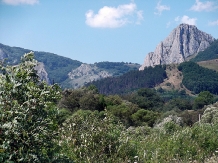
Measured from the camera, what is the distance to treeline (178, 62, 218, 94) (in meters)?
160

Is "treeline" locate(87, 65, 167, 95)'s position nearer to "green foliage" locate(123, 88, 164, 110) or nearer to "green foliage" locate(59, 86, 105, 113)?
"green foliage" locate(123, 88, 164, 110)

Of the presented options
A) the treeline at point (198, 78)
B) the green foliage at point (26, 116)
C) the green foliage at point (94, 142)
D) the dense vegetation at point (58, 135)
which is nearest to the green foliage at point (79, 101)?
the dense vegetation at point (58, 135)

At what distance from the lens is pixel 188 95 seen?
14975cm

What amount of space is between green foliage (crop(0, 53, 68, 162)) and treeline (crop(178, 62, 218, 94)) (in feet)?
523

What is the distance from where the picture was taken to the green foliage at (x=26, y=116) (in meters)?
3.57

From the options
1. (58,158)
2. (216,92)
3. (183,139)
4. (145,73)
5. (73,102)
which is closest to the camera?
(58,158)

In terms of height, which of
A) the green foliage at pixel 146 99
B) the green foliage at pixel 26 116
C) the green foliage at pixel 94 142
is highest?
the green foliage at pixel 26 116

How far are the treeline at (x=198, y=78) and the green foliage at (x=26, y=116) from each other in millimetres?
159497

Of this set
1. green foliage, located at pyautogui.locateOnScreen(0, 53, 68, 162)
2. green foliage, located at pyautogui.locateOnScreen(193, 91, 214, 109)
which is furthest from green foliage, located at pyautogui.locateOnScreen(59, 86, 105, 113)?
green foliage, located at pyautogui.locateOnScreen(0, 53, 68, 162)

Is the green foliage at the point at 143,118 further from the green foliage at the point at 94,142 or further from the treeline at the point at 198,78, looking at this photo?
the treeline at the point at 198,78

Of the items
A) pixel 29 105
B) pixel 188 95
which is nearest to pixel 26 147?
pixel 29 105

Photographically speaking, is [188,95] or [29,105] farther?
[188,95]

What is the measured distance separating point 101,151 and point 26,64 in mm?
2965

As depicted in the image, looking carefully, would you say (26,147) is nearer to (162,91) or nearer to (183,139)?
(183,139)
